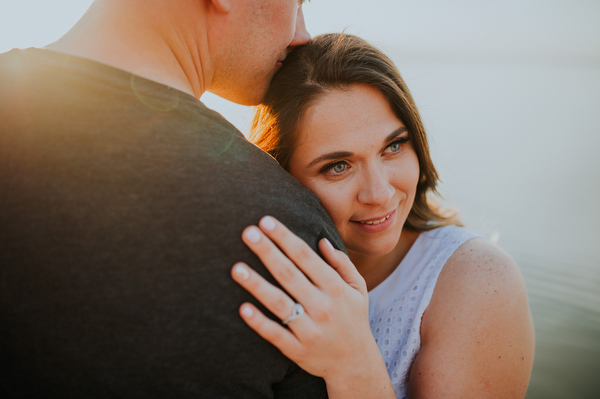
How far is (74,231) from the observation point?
923mm

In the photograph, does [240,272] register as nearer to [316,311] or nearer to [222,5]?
[316,311]

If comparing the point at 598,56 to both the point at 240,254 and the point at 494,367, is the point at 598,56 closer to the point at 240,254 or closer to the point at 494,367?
the point at 494,367

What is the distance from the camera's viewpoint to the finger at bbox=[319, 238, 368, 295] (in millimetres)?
1295

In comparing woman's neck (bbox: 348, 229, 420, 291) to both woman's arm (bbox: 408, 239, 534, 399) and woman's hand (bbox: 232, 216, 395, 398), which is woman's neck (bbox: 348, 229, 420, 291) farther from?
woman's hand (bbox: 232, 216, 395, 398)

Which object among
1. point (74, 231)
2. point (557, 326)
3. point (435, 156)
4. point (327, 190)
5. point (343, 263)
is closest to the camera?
point (74, 231)

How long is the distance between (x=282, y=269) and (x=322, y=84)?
1.39 metres

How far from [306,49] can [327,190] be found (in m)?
0.94

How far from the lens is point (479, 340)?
161 centimetres

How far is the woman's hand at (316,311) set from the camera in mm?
1062

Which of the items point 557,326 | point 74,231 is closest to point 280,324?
point 74,231

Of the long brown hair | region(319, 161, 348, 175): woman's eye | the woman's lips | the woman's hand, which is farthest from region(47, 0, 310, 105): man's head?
the woman's lips

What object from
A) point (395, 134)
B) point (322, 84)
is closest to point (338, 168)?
point (395, 134)

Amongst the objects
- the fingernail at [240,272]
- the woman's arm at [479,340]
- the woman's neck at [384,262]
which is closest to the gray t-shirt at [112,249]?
the fingernail at [240,272]

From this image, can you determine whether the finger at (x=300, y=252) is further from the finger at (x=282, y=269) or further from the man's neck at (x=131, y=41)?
the man's neck at (x=131, y=41)
